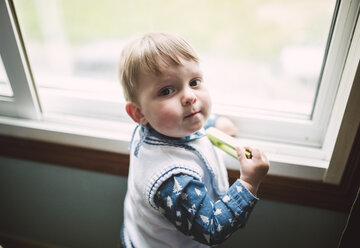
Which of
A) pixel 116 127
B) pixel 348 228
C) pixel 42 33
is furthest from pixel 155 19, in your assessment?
pixel 348 228

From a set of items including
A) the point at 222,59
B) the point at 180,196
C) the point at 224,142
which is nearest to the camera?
the point at 180,196

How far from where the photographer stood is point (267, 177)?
80 cm

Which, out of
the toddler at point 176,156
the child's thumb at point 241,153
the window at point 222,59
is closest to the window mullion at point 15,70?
the window at point 222,59

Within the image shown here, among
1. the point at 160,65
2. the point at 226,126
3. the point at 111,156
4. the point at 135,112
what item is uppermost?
the point at 160,65

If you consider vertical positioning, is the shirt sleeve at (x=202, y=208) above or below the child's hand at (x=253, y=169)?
below

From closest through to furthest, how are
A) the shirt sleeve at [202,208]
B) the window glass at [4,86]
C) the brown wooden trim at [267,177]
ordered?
the shirt sleeve at [202,208] < the brown wooden trim at [267,177] < the window glass at [4,86]

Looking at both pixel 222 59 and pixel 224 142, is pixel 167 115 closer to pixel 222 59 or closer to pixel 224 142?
pixel 224 142

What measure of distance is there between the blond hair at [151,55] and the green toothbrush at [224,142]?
8.1 inches

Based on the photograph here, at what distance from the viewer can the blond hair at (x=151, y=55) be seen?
0.60 metres

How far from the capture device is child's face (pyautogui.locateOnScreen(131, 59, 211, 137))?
2.00 ft

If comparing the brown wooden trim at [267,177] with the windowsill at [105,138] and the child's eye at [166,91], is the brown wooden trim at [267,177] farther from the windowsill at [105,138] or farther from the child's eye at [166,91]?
the child's eye at [166,91]

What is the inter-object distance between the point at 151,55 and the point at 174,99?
0.11 meters

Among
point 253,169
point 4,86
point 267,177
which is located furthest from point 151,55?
point 4,86

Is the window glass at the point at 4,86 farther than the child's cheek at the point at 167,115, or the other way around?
the window glass at the point at 4,86
